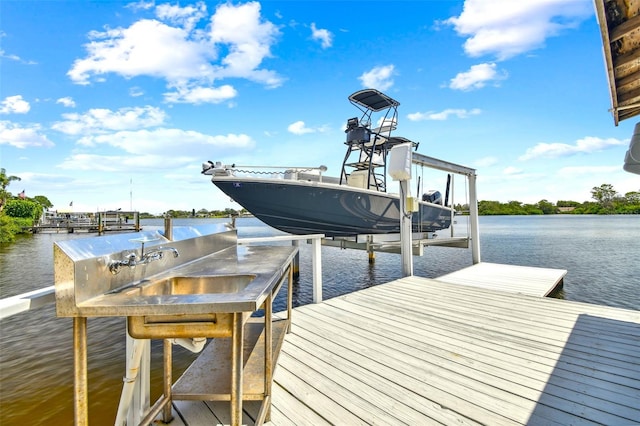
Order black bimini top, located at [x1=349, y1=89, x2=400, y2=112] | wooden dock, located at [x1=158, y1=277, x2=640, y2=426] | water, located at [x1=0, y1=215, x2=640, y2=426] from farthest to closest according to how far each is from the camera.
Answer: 1. black bimini top, located at [x1=349, y1=89, x2=400, y2=112]
2. water, located at [x1=0, y1=215, x2=640, y2=426]
3. wooden dock, located at [x1=158, y1=277, x2=640, y2=426]

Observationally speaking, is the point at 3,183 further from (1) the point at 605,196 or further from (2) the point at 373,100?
(1) the point at 605,196

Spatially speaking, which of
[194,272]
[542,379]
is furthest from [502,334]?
[194,272]

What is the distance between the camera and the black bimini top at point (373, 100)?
807cm

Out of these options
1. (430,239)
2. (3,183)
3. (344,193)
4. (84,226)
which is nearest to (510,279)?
(430,239)

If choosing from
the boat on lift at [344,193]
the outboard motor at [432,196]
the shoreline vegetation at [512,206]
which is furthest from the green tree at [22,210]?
the outboard motor at [432,196]

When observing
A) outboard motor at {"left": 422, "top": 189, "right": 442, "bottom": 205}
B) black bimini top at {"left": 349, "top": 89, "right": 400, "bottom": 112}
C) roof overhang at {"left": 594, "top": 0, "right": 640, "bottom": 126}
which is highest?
black bimini top at {"left": 349, "top": 89, "right": 400, "bottom": 112}

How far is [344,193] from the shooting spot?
6984 mm

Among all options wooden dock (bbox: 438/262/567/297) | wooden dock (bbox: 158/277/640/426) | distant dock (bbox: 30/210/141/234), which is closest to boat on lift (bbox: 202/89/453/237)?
wooden dock (bbox: 438/262/567/297)

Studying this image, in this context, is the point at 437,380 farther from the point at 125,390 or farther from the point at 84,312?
the point at 84,312

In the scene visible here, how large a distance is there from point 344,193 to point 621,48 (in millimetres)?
4883

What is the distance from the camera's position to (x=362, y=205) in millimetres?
7316

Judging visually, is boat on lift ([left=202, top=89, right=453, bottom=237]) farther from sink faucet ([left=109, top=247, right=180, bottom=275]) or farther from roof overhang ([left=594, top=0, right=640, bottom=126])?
sink faucet ([left=109, top=247, right=180, bottom=275])

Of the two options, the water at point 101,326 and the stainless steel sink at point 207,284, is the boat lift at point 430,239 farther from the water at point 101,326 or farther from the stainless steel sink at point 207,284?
the stainless steel sink at point 207,284

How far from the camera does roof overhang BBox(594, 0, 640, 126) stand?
2357 millimetres
